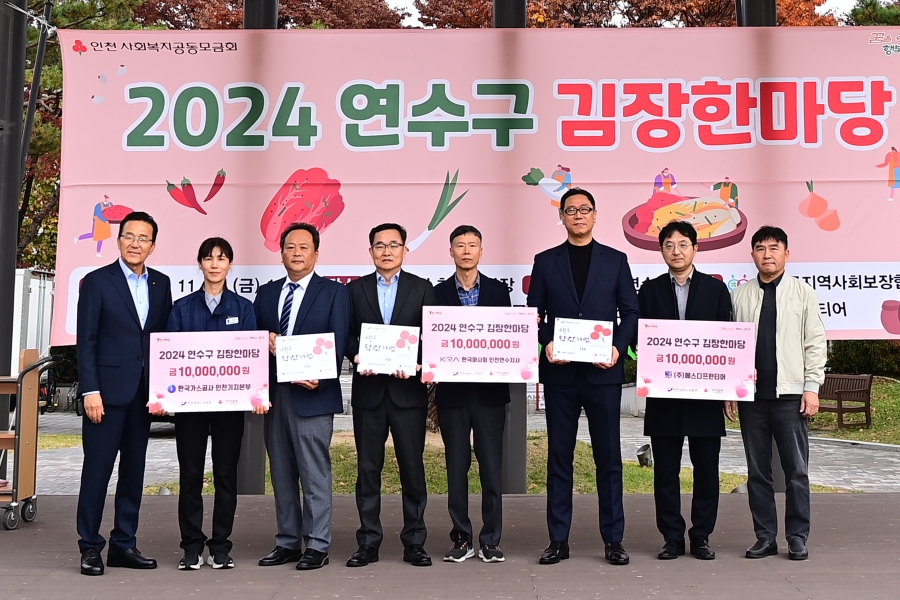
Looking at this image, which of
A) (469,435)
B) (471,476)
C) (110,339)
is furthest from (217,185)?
(471,476)

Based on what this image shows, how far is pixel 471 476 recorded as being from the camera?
27.8ft

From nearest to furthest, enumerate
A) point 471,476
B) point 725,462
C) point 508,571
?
point 508,571
point 471,476
point 725,462

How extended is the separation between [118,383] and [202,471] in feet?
2.06

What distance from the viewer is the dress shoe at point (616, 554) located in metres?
4.71

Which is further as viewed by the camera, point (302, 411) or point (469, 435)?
point (469, 435)

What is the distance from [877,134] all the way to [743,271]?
1.43 metres

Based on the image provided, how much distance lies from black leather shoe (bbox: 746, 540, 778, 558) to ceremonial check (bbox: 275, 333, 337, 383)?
7.88ft

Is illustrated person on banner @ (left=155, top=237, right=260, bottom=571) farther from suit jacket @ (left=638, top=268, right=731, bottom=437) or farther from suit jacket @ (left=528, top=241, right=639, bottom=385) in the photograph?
suit jacket @ (left=638, top=268, right=731, bottom=437)

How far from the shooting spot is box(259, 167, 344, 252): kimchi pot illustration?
6.68 meters

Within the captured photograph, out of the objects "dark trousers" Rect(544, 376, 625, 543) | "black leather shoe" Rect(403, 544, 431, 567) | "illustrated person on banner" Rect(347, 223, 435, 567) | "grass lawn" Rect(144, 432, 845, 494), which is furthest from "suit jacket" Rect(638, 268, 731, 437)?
"grass lawn" Rect(144, 432, 845, 494)

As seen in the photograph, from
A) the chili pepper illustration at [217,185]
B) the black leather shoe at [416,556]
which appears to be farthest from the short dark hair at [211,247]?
the chili pepper illustration at [217,185]

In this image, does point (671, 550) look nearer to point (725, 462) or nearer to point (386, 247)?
point (386, 247)

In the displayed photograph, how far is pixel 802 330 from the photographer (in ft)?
16.1

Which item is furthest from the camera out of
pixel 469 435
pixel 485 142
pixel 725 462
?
pixel 725 462
